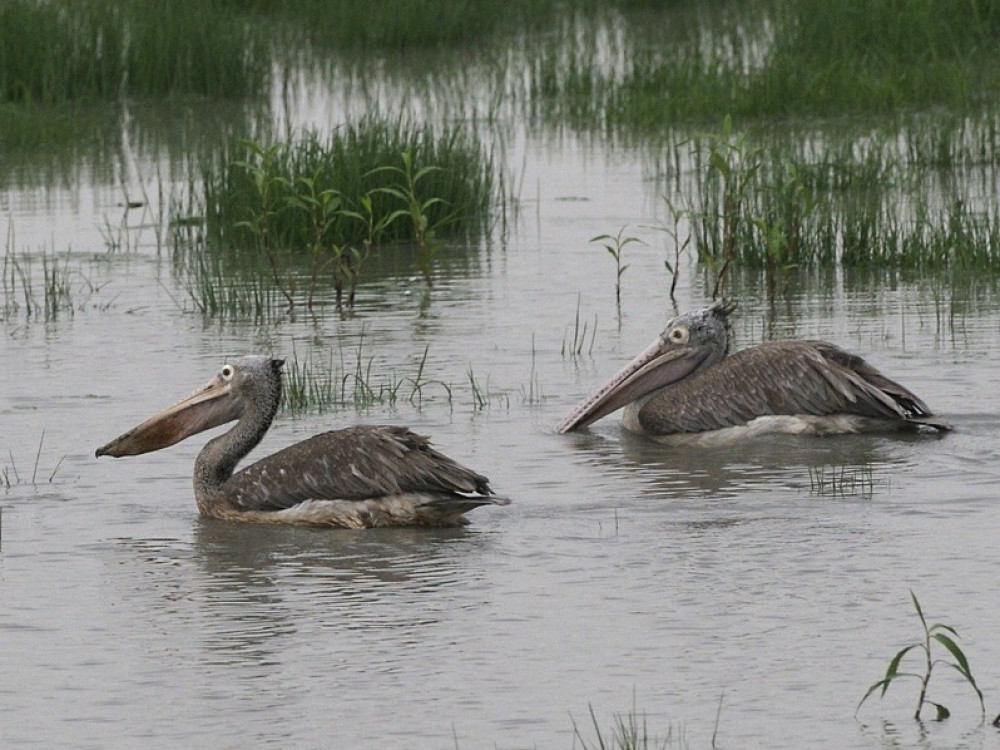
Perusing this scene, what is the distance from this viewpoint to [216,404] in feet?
29.0

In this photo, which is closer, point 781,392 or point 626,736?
point 626,736

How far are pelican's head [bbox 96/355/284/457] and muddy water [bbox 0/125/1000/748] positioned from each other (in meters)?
0.22

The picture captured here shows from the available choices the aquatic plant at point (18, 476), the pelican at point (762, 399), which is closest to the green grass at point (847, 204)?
the pelican at point (762, 399)

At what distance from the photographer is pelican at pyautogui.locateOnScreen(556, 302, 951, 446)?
940 cm

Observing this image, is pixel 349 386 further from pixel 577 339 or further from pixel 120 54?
pixel 120 54

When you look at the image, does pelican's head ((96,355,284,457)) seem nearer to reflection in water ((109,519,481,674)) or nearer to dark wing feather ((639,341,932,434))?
reflection in water ((109,519,481,674))

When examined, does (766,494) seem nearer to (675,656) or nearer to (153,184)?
(675,656)

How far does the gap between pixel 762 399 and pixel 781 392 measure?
0.10m

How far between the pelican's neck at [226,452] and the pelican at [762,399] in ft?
5.07

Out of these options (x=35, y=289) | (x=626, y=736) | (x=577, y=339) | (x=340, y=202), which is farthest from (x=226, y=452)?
(x=340, y=202)

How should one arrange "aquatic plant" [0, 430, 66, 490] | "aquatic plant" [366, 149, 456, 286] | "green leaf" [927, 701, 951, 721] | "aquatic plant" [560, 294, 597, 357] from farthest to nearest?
"aquatic plant" [366, 149, 456, 286] < "aquatic plant" [560, 294, 597, 357] < "aquatic plant" [0, 430, 66, 490] < "green leaf" [927, 701, 951, 721]

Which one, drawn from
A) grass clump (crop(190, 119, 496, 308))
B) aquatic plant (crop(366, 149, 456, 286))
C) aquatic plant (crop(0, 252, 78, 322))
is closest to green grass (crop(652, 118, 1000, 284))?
aquatic plant (crop(366, 149, 456, 286))

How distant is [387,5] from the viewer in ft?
79.0

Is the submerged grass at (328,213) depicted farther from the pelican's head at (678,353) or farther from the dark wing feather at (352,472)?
the dark wing feather at (352,472)
